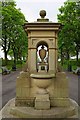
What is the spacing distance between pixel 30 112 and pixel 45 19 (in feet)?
13.4

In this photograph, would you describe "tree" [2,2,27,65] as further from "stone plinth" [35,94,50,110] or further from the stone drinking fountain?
"stone plinth" [35,94,50,110]

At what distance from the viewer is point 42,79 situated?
10.1 metres

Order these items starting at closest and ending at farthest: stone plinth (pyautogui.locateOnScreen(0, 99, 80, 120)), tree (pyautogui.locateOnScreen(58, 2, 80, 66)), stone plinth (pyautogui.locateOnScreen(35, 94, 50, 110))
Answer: stone plinth (pyautogui.locateOnScreen(0, 99, 80, 120)) < stone plinth (pyautogui.locateOnScreen(35, 94, 50, 110)) < tree (pyautogui.locateOnScreen(58, 2, 80, 66))

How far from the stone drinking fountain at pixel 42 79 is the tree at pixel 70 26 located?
1126 inches

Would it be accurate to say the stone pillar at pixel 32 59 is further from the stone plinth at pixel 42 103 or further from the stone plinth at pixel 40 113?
the stone plinth at pixel 40 113

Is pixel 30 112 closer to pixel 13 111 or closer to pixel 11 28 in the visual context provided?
pixel 13 111

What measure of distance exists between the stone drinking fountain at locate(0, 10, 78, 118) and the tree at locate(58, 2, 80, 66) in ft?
93.8

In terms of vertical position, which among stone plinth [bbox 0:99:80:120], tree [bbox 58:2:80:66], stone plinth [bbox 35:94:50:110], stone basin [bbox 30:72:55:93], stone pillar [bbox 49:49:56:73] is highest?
tree [bbox 58:2:80:66]

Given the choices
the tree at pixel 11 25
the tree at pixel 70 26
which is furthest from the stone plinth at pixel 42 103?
the tree at pixel 11 25

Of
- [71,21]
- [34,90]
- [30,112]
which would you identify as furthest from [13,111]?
[71,21]

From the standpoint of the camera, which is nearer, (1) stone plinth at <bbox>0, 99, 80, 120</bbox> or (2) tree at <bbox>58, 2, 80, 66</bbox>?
(1) stone plinth at <bbox>0, 99, 80, 120</bbox>

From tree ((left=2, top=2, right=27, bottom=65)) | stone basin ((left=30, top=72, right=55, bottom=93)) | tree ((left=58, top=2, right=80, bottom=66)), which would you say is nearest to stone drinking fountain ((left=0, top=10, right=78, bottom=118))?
stone basin ((left=30, top=72, right=55, bottom=93))

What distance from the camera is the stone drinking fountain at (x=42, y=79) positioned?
33.5ft

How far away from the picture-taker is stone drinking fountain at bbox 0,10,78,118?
402 inches
